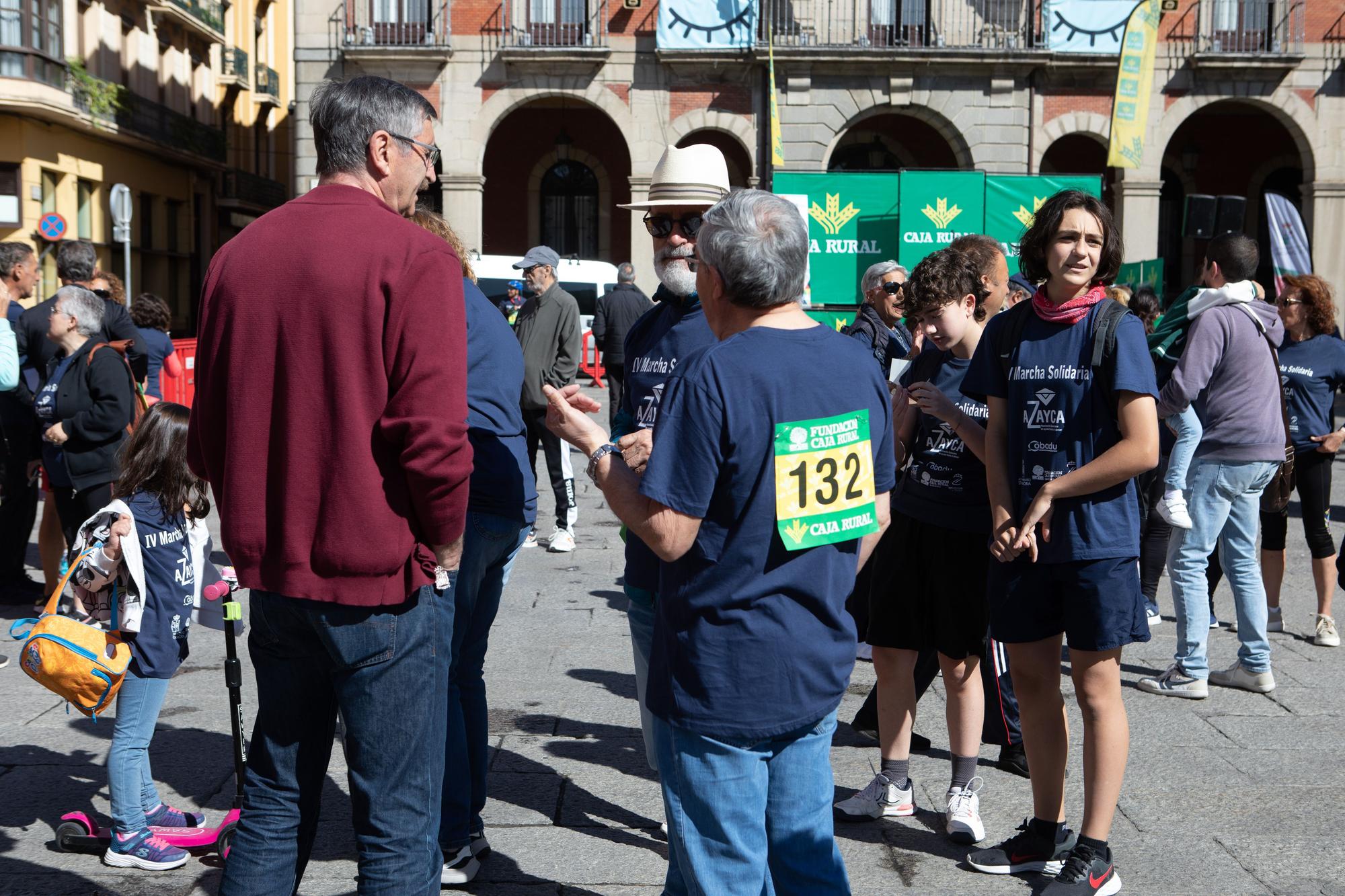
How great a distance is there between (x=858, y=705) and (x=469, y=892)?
7.91 feet

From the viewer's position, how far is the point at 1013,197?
56.1 feet

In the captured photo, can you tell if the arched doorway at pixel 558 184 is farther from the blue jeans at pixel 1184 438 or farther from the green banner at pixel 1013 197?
the blue jeans at pixel 1184 438

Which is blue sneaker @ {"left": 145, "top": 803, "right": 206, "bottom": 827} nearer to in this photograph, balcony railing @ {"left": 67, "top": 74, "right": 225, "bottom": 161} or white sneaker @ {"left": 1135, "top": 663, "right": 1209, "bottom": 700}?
white sneaker @ {"left": 1135, "top": 663, "right": 1209, "bottom": 700}

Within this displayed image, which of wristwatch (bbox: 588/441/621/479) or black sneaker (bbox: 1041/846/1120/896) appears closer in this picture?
wristwatch (bbox: 588/441/621/479)

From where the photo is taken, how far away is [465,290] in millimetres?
3762

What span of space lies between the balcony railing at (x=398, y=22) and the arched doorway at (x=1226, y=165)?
16.0 meters

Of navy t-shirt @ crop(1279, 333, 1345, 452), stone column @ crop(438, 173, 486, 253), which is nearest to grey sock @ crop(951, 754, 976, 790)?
navy t-shirt @ crop(1279, 333, 1345, 452)

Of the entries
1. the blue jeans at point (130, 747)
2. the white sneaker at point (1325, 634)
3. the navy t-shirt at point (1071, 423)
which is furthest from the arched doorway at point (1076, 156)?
the blue jeans at point (130, 747)

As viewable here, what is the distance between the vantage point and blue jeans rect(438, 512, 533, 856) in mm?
3738

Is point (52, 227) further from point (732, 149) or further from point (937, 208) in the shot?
point (732, 149)

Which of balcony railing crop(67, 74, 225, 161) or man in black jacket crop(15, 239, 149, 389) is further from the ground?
balcony railing crop(67, 74, 225, 161)

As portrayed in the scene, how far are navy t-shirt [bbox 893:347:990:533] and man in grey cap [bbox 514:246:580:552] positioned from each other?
477cm

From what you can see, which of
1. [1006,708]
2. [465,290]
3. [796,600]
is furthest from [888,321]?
[796,600]

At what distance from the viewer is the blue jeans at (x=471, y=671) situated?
374 centimetres
